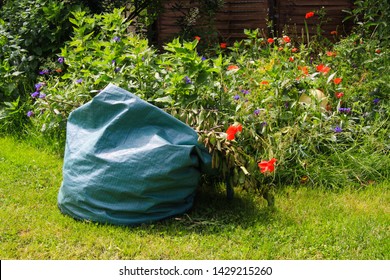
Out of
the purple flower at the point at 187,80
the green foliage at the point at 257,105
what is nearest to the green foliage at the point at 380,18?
the green foliage at the point at 257,105

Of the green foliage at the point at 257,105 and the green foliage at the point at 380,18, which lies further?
the green foliage at the point at 380,18

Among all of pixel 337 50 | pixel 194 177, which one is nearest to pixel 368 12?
pixel 337 50

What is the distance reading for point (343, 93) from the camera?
498 centimetres

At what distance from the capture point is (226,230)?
353cm

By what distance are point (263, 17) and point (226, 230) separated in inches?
205

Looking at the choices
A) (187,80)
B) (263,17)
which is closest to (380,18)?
(263,17)

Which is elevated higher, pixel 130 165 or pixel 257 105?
pixel 257 105

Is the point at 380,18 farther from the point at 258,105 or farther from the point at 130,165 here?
the point at 130,165

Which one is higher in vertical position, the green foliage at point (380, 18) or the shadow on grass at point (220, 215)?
the green foliage at point (380, 18)

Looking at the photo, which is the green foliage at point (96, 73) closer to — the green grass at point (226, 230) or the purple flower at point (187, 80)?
the purple flower at point (187, 80)

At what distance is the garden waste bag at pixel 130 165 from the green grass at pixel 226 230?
103 mm

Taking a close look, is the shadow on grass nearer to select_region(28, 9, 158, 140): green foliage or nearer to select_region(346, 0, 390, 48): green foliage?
select_region(28, 9, 158, 140): green foliage

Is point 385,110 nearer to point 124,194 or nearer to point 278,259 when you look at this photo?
point 278,259

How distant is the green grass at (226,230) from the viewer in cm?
328
